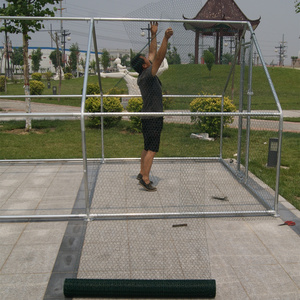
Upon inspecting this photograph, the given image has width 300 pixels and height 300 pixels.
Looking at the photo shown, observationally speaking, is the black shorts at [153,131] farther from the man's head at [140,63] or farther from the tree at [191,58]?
the tree at [191,58]

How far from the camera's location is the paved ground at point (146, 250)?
295 centimetres

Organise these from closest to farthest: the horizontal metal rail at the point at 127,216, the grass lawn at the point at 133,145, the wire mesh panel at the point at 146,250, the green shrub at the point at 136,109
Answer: the wire mesh panel at the point at 146,250 → the horizontal metal rail at the point at 127,216 → the grass lawn at the point at 133,145 → the green shrub at the point at 136,109

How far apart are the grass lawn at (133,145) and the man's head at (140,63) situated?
3.75ft

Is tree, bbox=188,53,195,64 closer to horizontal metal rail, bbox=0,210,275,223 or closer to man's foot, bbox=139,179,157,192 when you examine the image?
man's foot, bbox=139,179,157,192

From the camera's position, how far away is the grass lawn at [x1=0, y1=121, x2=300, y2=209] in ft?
18.8

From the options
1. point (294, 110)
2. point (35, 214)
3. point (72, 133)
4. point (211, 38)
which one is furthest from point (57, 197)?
point (294, 110)

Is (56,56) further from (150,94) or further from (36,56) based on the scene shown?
(150,94)

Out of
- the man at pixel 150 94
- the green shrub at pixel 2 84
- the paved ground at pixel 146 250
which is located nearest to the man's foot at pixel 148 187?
the man at pixel 150 94

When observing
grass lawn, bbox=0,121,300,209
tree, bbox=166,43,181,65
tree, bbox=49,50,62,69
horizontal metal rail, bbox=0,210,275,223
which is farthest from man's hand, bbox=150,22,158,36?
tree, bbox=49,50,62,69

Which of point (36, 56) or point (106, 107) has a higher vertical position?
point (36, 56)

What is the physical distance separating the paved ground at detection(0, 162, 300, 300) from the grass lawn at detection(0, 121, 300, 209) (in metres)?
1.18

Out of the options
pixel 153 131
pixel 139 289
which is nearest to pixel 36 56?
pixel 153 131

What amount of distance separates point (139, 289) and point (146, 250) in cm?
69

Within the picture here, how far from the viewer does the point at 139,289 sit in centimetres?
278
